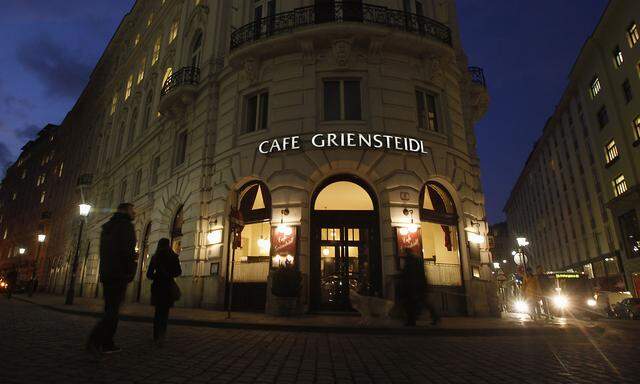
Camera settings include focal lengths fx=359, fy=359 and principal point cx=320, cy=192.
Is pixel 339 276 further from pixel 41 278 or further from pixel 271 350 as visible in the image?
pixel 41 278

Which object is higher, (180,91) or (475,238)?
(180,91)

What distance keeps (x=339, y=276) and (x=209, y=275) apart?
5.66 m

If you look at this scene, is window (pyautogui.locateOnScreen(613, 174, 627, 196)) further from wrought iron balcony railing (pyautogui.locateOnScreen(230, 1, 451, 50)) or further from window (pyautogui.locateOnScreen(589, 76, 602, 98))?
wrought iron balcony railing (pyautogui.locateOnScreen(230, 1, 451, 50))

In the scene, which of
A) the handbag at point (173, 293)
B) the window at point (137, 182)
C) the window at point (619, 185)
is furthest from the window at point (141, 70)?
the window at point (619, 185)

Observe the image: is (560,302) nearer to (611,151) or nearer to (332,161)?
(332,161)

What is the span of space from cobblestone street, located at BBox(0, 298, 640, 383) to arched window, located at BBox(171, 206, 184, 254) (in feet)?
33.2

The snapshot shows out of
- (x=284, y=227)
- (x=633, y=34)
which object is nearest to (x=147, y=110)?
(x=284, y=227)

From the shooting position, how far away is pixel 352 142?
13.8m

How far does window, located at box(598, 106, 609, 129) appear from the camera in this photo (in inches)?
1296

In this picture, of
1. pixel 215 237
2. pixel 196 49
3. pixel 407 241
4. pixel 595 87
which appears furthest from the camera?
pixel 595 87

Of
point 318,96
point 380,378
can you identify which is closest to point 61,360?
point 380,378

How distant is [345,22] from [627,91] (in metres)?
28.3

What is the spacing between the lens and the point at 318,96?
14.9 meters

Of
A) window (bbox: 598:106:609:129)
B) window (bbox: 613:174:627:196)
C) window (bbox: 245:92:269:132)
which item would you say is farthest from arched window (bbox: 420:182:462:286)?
window (bbox: 598:106:609:129)
